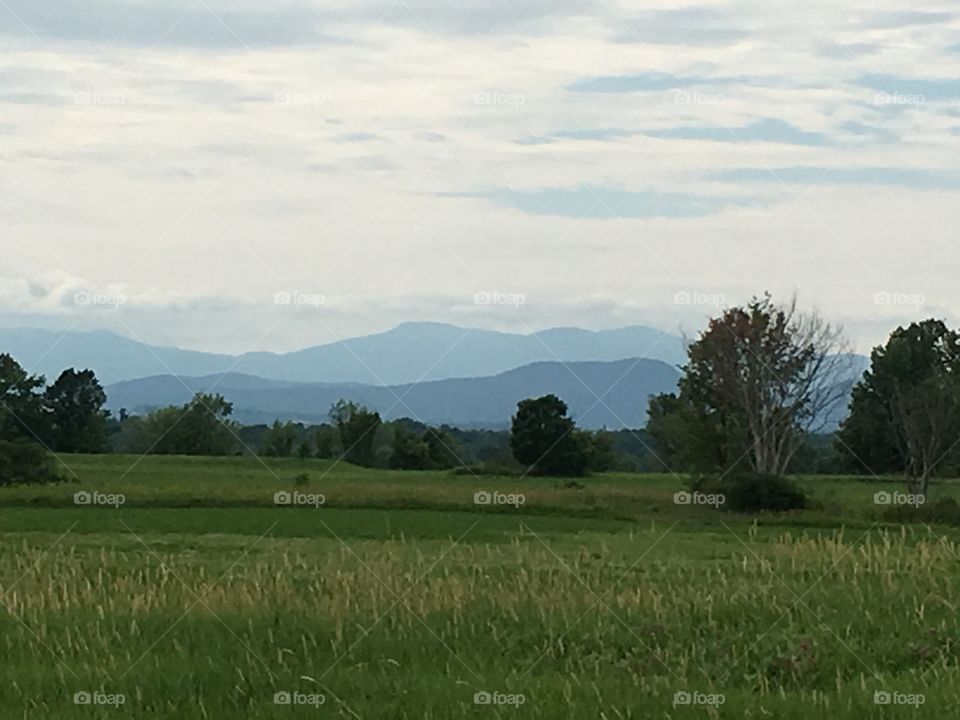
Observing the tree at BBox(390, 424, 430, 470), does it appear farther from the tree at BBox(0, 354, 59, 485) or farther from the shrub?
the tree at BBox(0, 354, 59, 485)

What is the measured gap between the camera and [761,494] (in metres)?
48.4

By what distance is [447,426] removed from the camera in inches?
2889

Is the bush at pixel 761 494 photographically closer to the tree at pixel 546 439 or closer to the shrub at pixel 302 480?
the tree at pixel 546 439

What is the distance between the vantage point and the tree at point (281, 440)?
7194 centimetres

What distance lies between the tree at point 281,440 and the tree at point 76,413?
12.9 m

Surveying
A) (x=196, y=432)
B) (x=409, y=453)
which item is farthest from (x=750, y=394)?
(x=196, y=432)

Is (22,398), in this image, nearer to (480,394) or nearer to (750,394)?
(480,394)

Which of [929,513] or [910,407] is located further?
[910,407]

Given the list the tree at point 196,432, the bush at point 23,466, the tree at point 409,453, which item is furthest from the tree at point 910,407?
the bush at point 23,466

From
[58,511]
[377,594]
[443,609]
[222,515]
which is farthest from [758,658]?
[58,511]

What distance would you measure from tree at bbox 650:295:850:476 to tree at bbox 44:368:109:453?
35.0 metres

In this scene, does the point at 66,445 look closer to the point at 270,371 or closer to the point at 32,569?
the point at 270,371

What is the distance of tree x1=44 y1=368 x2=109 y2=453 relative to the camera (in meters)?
80.1

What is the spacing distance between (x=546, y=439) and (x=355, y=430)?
1186 centimetres
